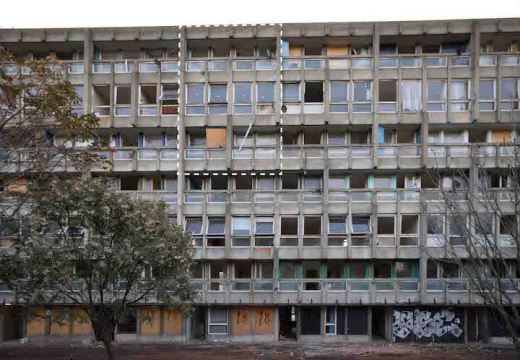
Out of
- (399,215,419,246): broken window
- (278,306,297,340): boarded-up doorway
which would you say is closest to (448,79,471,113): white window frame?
(399,215,419,246): broken window

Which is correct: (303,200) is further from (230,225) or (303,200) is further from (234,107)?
(234,107)

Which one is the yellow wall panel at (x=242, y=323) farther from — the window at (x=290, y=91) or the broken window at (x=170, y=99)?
the window at (x=290, y=91)

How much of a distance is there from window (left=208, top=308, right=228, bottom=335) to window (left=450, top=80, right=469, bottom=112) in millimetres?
21526

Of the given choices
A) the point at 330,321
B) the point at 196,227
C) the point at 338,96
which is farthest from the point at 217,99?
the point at 330,321

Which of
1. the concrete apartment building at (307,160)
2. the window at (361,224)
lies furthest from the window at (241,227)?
the window at (361,224)

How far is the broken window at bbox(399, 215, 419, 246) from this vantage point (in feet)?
106

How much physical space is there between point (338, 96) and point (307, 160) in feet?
16.8

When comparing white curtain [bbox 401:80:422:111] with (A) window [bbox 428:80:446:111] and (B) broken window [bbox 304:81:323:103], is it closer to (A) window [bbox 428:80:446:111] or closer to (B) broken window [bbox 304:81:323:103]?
(A) window [bbox 428:80:446:111]

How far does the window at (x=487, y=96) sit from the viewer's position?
108 feet

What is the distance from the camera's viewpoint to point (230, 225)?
1284 inches

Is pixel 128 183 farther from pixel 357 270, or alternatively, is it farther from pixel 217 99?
pixel 357 270

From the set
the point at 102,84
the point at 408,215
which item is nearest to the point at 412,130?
the point at 408,215

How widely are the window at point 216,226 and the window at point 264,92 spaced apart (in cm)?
899

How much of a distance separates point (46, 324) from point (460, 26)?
36254 mm
